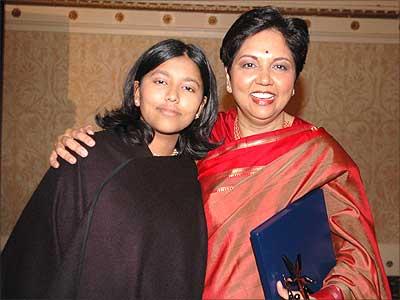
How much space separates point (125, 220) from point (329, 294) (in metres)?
0.58

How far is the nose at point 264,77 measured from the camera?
1.61 meters

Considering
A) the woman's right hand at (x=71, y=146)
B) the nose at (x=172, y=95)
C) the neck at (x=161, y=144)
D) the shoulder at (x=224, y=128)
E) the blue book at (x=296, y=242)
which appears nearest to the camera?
the blue book at (x=296, y=242)

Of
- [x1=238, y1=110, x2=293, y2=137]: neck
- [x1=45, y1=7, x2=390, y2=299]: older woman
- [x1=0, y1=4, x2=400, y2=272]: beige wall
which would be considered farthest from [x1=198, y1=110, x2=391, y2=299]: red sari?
A: [x1=0, y1=4, x2=400, y2=272]: beige wall

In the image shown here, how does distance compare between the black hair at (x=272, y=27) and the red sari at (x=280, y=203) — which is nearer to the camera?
the red sari at (x=280, y=203)

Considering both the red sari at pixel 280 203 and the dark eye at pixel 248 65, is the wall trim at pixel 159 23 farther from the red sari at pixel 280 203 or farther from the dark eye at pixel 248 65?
the red sari at pixel 280 203

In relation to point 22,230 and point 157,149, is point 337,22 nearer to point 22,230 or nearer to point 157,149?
point 157,149

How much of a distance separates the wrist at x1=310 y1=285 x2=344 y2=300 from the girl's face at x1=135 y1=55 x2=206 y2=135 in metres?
0.63

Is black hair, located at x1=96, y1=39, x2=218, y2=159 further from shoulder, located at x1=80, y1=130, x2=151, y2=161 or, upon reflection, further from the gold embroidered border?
the gold embroidered border

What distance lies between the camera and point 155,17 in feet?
11.4

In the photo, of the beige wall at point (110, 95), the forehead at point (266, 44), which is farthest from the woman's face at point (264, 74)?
the beige wall at point (110, 95)

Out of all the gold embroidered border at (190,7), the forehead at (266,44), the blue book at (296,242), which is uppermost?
the gold embroidered border at (190,7)

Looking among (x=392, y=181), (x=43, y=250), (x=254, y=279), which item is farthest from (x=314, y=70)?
(x=43, y=250)

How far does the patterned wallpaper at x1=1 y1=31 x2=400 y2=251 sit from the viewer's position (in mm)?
3471

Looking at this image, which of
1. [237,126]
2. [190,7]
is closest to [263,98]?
[237,126]
